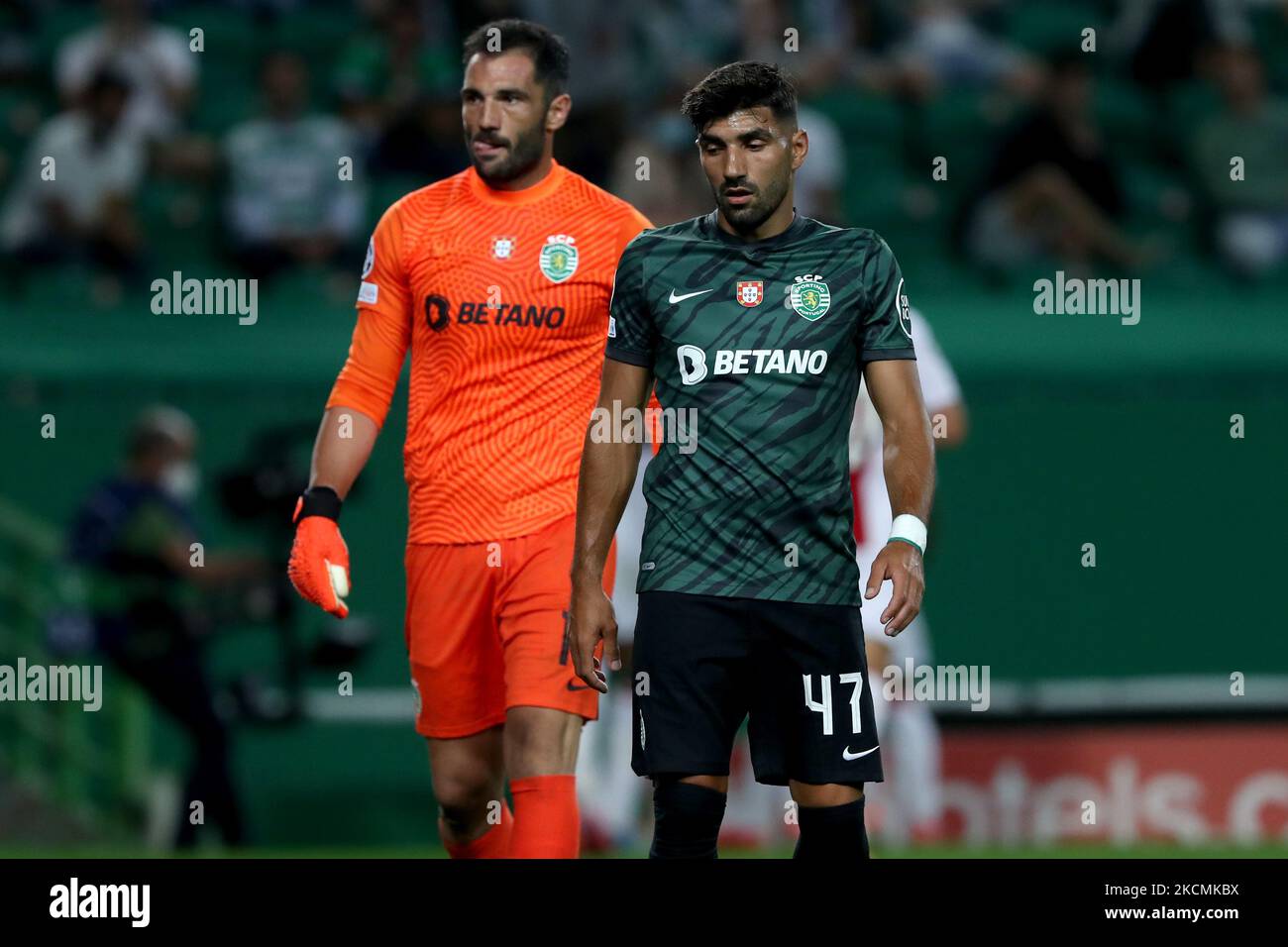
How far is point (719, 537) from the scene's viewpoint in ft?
19.2

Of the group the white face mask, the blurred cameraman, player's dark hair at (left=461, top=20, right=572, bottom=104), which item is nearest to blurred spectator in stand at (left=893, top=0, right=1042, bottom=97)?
the white face mask

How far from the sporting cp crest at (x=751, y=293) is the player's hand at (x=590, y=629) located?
2.72 feet

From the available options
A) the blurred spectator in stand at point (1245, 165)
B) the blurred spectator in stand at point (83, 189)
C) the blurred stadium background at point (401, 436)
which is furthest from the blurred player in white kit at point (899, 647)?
the blurred spectator in stand at point (83, 189)

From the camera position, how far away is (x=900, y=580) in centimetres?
554

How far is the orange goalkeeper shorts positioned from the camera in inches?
258

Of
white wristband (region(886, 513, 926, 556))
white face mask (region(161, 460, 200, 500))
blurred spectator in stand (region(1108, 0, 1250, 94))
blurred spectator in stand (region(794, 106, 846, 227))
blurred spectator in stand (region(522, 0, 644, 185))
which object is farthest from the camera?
blurred spectator in stand (region(1108, 0, 1250, 94))

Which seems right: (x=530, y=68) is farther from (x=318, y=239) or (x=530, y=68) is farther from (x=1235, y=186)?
(x=1235, y=186)

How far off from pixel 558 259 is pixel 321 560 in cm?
114

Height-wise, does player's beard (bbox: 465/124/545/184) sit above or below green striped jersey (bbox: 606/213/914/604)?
above

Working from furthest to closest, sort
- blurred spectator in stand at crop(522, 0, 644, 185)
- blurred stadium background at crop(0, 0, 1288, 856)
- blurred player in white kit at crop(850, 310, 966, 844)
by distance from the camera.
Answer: blurred spectator in stand at crop(522, 0, 644, 185) → blurred stadium background at crop(0, 0, 1288, 856) → blurred player in white kit at crop(850, 310, 966, 844)

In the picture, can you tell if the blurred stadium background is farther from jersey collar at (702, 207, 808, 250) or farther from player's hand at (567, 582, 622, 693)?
jersey collar at (702, 207, 808, 250)

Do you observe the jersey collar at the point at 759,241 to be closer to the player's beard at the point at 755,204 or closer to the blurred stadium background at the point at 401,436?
the player's beard at the point at 755,204

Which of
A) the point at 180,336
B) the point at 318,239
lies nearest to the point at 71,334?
the point at 180,336
